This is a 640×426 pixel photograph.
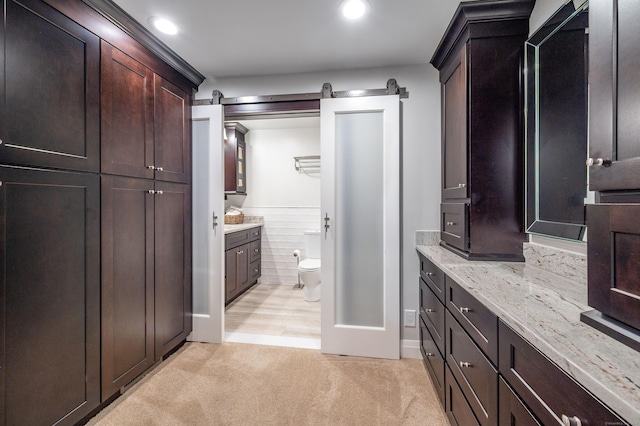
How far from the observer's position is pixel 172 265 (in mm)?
2074

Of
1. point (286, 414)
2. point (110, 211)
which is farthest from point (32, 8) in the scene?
point (286, 414)

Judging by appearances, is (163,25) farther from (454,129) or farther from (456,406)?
(456,406)

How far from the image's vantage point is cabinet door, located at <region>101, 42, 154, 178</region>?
1.51m

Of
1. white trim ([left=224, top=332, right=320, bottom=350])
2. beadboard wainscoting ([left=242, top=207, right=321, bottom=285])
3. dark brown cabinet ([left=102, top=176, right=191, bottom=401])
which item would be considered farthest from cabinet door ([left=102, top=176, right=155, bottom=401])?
beadboard wainscoting ([left=242, top=207, right=321, bottom=285])

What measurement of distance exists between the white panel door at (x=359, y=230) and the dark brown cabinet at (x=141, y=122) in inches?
45.4

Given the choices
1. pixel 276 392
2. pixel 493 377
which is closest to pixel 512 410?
pixel 493 377

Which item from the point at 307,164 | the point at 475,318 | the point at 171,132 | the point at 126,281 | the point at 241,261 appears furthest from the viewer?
the point at 307,164

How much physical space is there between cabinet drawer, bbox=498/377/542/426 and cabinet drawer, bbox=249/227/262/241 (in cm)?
320

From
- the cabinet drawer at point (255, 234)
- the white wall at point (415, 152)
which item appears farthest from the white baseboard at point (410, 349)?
the cabinet drawer at point (255, 234)

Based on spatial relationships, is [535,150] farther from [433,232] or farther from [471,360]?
[471,360]

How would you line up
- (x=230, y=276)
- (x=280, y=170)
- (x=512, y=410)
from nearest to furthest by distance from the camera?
(x=512, y=410) → (x=230, y=276) → (x=280, y=170)

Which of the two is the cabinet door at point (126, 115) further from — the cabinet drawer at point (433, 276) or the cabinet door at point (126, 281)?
the cabinet drawer at point (433, 276)

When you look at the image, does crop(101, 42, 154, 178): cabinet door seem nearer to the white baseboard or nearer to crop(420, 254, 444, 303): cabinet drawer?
crop(420, 254, 444, 303): cabinet drawer

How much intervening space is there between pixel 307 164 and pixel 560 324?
136 inches
